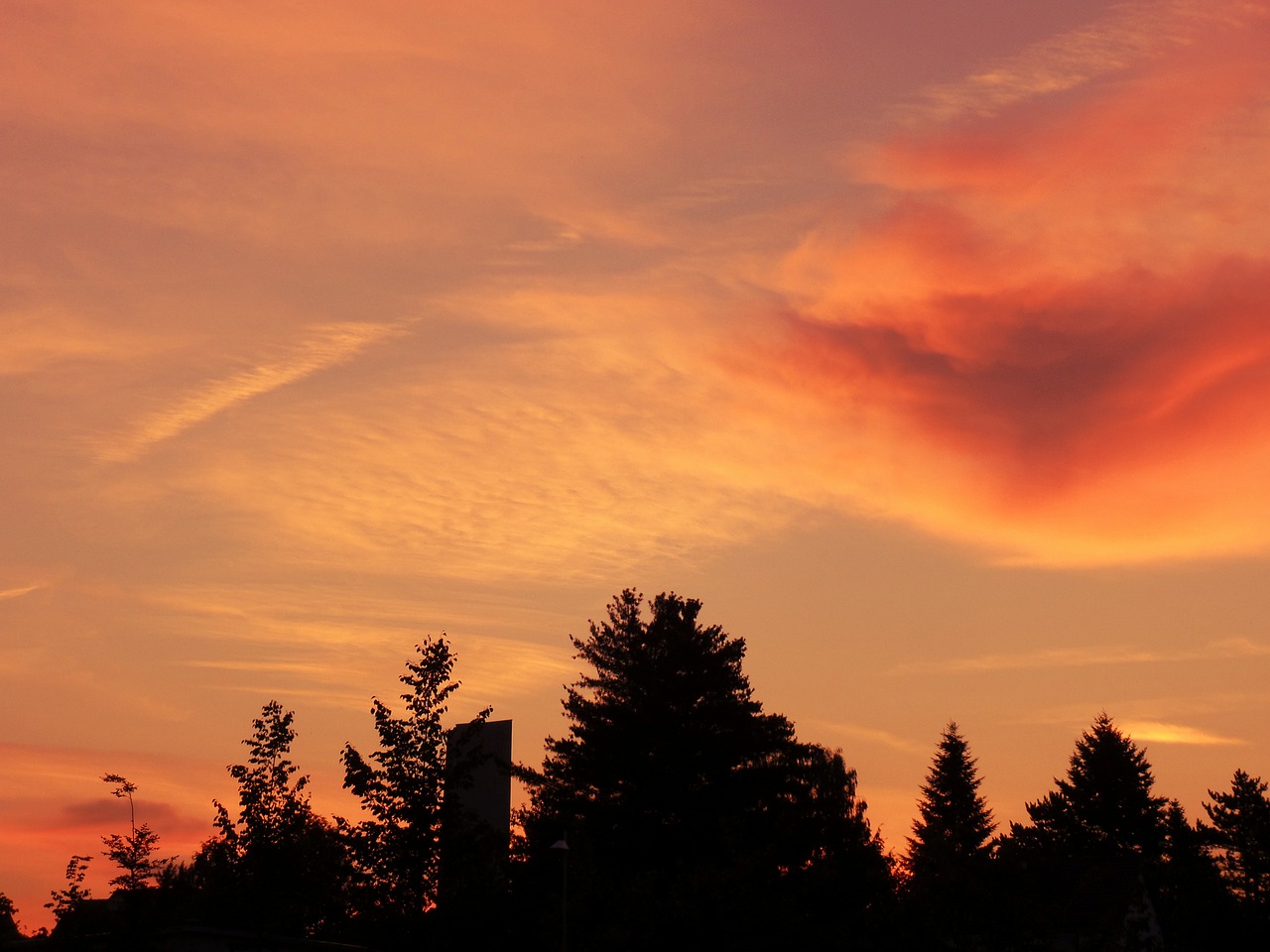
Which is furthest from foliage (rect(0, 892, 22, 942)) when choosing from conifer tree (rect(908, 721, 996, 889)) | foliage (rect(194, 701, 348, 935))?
conifer tree (rect(908, 721, 996, 889))

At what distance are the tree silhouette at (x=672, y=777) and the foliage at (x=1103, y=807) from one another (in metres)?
53.8

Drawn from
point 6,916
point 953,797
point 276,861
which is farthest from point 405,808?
point 953,797

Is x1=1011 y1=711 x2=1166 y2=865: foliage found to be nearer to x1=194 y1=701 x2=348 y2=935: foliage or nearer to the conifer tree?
the conifer tree

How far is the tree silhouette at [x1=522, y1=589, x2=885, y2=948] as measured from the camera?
54.7m

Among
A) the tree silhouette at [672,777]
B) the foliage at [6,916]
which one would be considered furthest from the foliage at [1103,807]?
the foliage at [6,916]

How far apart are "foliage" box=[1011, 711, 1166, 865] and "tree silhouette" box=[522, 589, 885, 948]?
53.8 meters

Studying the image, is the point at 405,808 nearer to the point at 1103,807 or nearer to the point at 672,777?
Answer: the point at 672,777

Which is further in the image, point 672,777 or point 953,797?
point 953,797

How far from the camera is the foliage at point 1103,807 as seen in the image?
110 metres

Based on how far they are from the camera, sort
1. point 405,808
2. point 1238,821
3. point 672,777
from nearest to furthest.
→ point 405,808 < point 672,777 < point 1238,821

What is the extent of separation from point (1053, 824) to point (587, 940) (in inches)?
3109

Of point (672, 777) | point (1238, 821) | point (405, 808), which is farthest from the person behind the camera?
point (1238, 821)

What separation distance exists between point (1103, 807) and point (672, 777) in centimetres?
6900

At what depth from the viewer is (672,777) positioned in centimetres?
5684
